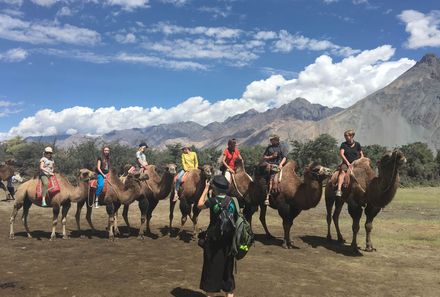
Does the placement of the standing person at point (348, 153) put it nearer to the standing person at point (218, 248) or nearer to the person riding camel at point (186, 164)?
the person riding camel at point (186, 164)

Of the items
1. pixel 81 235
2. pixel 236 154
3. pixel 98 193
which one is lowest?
pixel 81 235

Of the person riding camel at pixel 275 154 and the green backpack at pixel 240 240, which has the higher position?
the person riding camel at pixel 275 154

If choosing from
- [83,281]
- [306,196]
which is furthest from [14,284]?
[306,196]

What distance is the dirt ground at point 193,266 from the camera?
7.53 m

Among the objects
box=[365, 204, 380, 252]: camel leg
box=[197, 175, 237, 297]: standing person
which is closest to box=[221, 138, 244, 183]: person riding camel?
box=[365, 204, 380, 252]: camel leg

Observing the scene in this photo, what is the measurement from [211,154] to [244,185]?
74.6m

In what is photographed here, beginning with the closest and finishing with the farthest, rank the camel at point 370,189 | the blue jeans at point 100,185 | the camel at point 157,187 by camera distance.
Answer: the camel at point 370,189 → the blue jeans at point 100,185 → the camel at point 157,187

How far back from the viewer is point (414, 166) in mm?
63656

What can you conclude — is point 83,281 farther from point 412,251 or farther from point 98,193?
point 412,251

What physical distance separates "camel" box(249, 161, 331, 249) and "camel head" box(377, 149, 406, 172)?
4.47 feet

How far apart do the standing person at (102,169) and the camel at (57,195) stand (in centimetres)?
24

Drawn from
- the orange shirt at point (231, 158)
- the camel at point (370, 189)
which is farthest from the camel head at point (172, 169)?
the camel at point (370, 189)

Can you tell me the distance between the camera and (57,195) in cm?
1208

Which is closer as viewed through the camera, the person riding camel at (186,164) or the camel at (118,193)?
the camel at (118,193)
